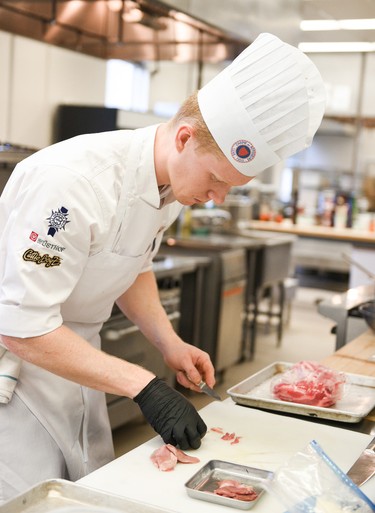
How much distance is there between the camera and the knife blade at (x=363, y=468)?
1.35 meters

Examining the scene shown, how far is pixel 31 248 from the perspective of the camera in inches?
56.7

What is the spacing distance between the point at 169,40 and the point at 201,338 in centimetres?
226

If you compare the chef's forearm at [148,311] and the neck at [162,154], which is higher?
the neck at [162,154]

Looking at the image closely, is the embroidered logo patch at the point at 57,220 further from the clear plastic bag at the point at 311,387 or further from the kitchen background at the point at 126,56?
the kitchen background at the point at 126,56

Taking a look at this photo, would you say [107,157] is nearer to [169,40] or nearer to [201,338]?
[201,338]

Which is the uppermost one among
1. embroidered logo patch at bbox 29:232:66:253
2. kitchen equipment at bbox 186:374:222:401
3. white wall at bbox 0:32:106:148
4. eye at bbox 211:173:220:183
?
white wall at bbox 0:32:106:148

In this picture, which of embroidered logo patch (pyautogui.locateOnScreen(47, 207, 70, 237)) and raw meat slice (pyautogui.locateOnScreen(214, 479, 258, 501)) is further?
embroidered logo patch (pyautogui.locateOnScreen(47, 207, 70, 237))

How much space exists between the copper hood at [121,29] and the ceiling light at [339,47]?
3.21 metres

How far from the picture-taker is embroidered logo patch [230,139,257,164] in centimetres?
149

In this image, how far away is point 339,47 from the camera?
8875 mm

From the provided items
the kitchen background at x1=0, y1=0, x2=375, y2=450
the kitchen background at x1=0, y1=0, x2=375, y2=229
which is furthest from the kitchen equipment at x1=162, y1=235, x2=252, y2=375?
Result: the kitchen background at x1=0, y1=0, x2=375, y2=229

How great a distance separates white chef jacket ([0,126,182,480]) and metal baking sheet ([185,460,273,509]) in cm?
42

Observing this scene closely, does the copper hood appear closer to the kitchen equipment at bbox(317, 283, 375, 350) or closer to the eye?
the kitchen equipment at bbox(317, 283, 375, 350)

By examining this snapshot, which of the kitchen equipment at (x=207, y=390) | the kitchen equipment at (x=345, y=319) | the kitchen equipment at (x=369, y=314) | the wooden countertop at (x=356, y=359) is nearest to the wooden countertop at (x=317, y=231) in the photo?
the kitchen equipment at (x=345, y=319)
